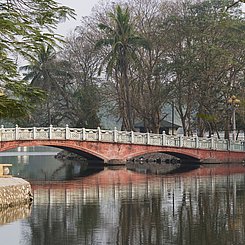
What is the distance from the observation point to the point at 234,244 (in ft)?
46.5

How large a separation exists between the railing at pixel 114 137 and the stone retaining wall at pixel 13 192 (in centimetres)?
1940

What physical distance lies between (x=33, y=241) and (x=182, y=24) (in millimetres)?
36192

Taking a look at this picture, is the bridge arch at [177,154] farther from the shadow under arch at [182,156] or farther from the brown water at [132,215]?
the brown water at [132,215]

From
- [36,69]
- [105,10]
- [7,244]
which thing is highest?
[105,10]

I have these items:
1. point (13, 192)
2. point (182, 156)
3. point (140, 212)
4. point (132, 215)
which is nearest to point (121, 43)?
point (182, 156)

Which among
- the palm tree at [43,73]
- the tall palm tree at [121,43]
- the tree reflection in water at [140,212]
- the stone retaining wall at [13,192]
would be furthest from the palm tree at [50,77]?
the stone retaining wall at [13,192]

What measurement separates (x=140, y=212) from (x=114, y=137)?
26458 mm

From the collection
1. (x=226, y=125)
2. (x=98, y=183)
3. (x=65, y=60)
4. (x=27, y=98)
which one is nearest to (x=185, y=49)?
(x=226, y=125)

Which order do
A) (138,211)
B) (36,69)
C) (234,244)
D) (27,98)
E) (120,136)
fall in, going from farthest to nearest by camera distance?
(36,69)
(120,136)
(138,211)
(27,98)
(234,244)

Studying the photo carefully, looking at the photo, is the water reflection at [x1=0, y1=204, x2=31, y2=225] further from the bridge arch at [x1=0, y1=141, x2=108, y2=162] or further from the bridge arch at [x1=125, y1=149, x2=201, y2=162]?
the bridge arch at [x1=125, y1=149, x2=201, y2=162]

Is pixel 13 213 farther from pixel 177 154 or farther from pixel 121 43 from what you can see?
pixel 121 43

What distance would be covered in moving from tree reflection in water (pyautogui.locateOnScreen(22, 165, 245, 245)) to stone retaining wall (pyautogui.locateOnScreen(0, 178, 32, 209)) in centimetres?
55

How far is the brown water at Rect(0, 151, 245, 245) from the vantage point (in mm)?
15180

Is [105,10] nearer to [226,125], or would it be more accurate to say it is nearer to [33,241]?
[226,125]
